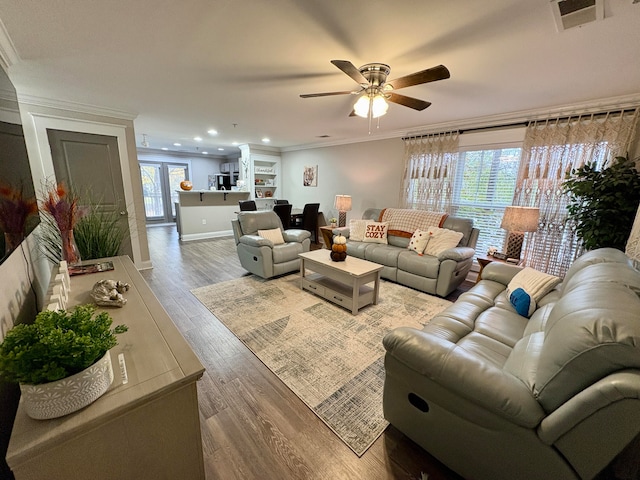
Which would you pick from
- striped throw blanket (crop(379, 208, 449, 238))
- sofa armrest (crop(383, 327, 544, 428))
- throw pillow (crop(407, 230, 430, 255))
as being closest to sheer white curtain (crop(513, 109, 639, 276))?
striped throw blanket (crop(379, 208, 449, 238))

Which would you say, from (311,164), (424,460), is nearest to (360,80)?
(424,460)

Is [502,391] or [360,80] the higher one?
[360,80]

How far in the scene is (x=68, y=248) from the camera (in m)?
1.75

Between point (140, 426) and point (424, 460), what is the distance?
1356 millimetres

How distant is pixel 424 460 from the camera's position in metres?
1.32

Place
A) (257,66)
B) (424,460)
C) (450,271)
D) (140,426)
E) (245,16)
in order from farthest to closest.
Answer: (450,271), (257,66), (245,16), (424,460), (140,426)

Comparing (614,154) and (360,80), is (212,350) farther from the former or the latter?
(614,154)

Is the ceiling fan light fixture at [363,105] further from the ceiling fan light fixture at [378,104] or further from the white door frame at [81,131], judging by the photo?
the white door frame at [81,131]

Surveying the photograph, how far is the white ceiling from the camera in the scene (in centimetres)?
144

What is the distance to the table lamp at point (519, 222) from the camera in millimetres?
2805

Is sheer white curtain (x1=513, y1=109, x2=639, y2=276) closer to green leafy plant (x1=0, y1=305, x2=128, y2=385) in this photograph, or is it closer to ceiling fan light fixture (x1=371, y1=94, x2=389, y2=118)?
ceiling fan light fixture (x1=371, y1=94, x2=389, y2=118)

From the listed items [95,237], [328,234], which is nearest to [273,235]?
[328,234]

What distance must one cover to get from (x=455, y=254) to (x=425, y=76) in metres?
2.09

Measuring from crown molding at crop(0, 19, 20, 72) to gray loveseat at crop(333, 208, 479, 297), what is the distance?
3778mm
